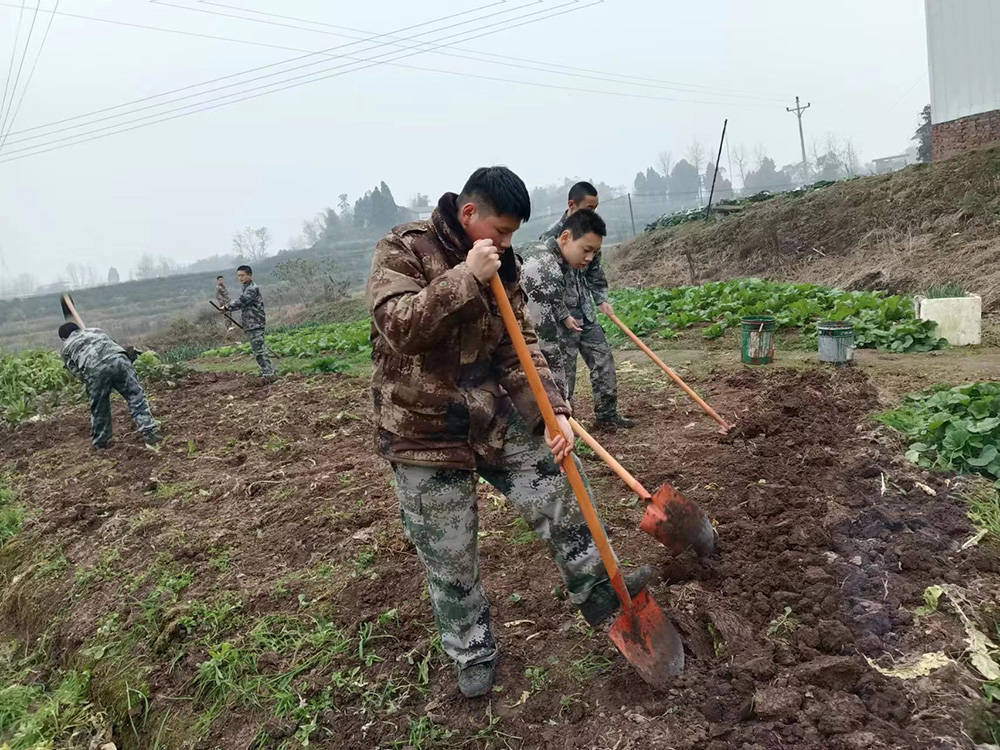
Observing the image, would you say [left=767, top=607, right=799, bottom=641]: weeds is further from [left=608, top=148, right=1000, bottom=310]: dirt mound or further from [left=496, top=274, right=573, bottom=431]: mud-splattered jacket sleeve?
[left=608, top=148, right=1000, bottom=310]: dirt mound

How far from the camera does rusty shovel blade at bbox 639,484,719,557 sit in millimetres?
2924

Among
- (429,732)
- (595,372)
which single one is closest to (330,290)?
(595,372)

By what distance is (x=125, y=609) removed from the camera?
3713 mm

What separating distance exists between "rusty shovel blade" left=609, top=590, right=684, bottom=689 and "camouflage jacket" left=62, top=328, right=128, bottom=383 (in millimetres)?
6836

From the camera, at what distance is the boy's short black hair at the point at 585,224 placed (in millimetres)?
4350

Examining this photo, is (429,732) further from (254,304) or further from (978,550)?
(254,304)

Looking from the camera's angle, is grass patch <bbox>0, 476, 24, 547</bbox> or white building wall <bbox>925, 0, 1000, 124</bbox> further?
white building wall <bbox>925, 0, 1000, 124</bbox>

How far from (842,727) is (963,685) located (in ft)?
1.50

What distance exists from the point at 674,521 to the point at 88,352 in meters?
6.94

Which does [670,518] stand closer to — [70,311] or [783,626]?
[783,626]

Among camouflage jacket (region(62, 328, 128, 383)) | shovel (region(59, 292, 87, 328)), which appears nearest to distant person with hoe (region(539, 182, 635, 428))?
camouflage jacket (region(62, 328, 128, 383))

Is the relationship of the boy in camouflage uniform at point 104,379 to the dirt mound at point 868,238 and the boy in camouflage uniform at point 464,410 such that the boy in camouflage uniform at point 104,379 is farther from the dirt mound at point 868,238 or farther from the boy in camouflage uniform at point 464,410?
the dirt mound at point 868,238

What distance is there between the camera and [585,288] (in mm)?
5289

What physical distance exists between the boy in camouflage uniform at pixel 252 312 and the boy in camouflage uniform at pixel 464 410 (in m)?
9.03
